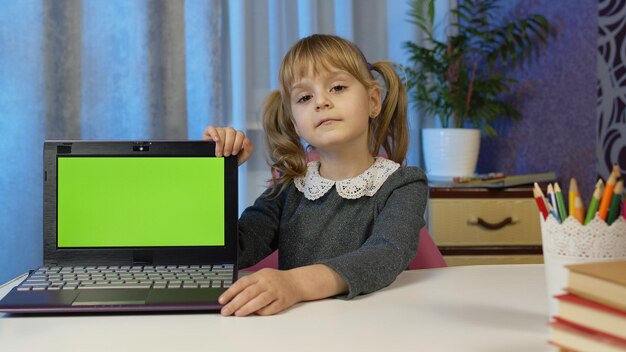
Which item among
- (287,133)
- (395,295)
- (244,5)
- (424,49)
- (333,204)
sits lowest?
(395,295)

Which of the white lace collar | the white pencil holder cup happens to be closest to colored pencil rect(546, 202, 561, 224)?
the white pencil holder cup

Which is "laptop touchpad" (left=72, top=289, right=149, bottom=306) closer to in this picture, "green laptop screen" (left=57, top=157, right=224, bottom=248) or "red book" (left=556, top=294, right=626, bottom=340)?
"green laptop screen" (left=57, top=157, right=224, bottom=248)

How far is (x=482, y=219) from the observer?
2.35 metres

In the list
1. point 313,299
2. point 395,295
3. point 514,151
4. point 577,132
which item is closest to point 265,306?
Result: point 313,299

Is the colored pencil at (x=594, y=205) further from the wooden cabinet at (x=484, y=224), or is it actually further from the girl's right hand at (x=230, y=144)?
the wooden cabinet at (x=484, y=224)

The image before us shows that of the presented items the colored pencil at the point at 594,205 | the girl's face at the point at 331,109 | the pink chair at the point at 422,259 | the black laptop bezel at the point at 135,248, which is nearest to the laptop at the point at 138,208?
the black laptop bezel at the point at 135,248

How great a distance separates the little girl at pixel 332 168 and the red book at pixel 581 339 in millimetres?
509

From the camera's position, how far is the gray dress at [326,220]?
1.12 m

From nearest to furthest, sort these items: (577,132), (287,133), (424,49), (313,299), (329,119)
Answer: (313,299) < (329,119) < (287,133) < (577,132) < (424,49)

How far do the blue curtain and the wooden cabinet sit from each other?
725 millimetres

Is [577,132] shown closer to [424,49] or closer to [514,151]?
[514,151]

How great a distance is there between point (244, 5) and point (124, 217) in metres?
1.76

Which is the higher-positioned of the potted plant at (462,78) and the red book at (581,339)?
the potted plant at (462,78)

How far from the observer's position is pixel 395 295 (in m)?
0.89
